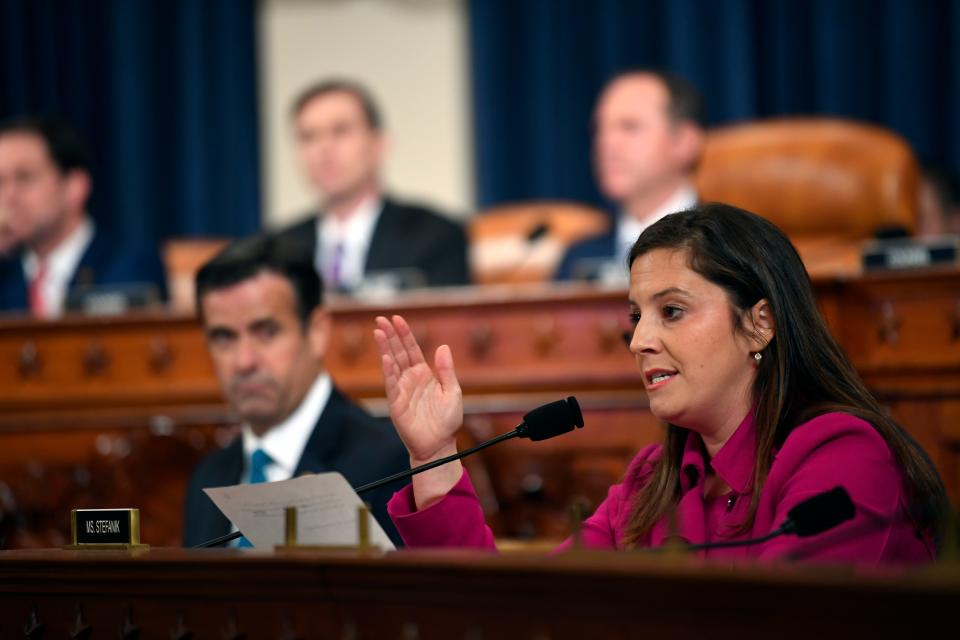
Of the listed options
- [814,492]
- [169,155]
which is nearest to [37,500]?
[814,492]

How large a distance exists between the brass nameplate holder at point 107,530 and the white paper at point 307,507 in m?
0.13

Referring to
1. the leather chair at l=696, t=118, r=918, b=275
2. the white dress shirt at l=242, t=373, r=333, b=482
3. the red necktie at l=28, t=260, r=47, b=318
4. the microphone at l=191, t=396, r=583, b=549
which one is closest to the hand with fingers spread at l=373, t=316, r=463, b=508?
the microphone at l=191, t=396, r=583, b=549

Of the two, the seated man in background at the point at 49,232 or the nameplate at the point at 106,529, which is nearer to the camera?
the nameplate at the point at 106,529

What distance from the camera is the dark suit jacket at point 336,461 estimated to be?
263 cm

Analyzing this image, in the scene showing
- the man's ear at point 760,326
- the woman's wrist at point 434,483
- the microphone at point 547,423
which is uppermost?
the man's ear at point 760,326

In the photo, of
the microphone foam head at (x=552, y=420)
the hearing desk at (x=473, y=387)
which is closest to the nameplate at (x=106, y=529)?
the microphone foam head at (x=552, y=420)

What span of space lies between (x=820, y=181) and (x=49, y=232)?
282cm

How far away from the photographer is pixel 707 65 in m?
6.17

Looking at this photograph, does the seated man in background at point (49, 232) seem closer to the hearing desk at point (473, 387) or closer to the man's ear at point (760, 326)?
the hearing desk at point (473, 387)

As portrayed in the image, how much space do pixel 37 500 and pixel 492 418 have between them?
134cm

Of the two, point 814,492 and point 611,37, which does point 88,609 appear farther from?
point 611,37

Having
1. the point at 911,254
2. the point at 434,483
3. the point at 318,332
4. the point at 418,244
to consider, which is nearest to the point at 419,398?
the point at 434,483

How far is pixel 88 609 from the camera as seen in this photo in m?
1.67

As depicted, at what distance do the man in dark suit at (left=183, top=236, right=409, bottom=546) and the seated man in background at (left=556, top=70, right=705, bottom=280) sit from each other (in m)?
1.66
